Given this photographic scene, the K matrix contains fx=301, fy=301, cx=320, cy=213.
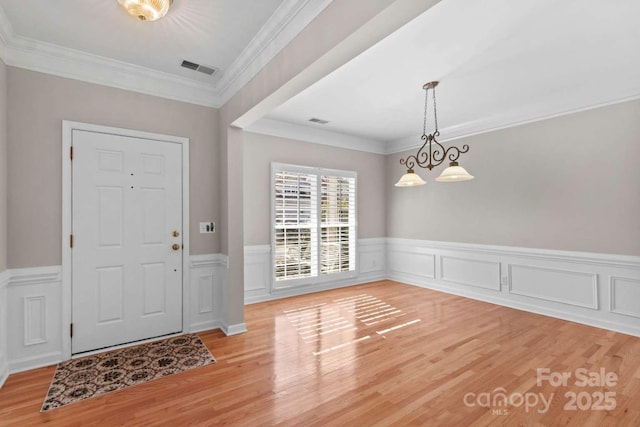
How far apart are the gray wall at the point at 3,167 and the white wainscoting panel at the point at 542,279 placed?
5565 mm

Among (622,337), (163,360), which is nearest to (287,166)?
(163,360)

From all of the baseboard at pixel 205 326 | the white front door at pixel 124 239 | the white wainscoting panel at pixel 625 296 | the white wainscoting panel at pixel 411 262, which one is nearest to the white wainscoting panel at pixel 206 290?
the baseboard at pixel 205 326

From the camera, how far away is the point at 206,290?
357 cm

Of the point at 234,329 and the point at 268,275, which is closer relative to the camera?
the point at 234,329

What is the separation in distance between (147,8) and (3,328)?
2788 mm

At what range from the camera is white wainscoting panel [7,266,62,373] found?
102 inches

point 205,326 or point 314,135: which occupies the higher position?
point 314,135

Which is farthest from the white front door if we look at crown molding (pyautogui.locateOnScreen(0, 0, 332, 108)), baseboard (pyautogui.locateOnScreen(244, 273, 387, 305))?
baseboard (pyautogui.locateOnScreen(244, 273, 387, 305))

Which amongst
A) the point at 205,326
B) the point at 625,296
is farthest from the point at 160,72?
the point at 625,296

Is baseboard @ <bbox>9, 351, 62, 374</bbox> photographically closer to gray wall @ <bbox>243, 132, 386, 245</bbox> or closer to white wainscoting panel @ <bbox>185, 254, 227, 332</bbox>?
white wainscoting panel @ <bbox>185, 254, 227, 332</bbox>

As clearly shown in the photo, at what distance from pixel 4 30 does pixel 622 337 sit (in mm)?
6542

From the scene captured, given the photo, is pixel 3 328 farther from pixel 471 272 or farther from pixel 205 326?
pixel 471 272

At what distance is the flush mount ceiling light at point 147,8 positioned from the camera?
2020 millimetres

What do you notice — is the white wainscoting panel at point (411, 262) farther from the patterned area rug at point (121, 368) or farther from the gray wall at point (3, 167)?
the gray wall at point (3, 167)
